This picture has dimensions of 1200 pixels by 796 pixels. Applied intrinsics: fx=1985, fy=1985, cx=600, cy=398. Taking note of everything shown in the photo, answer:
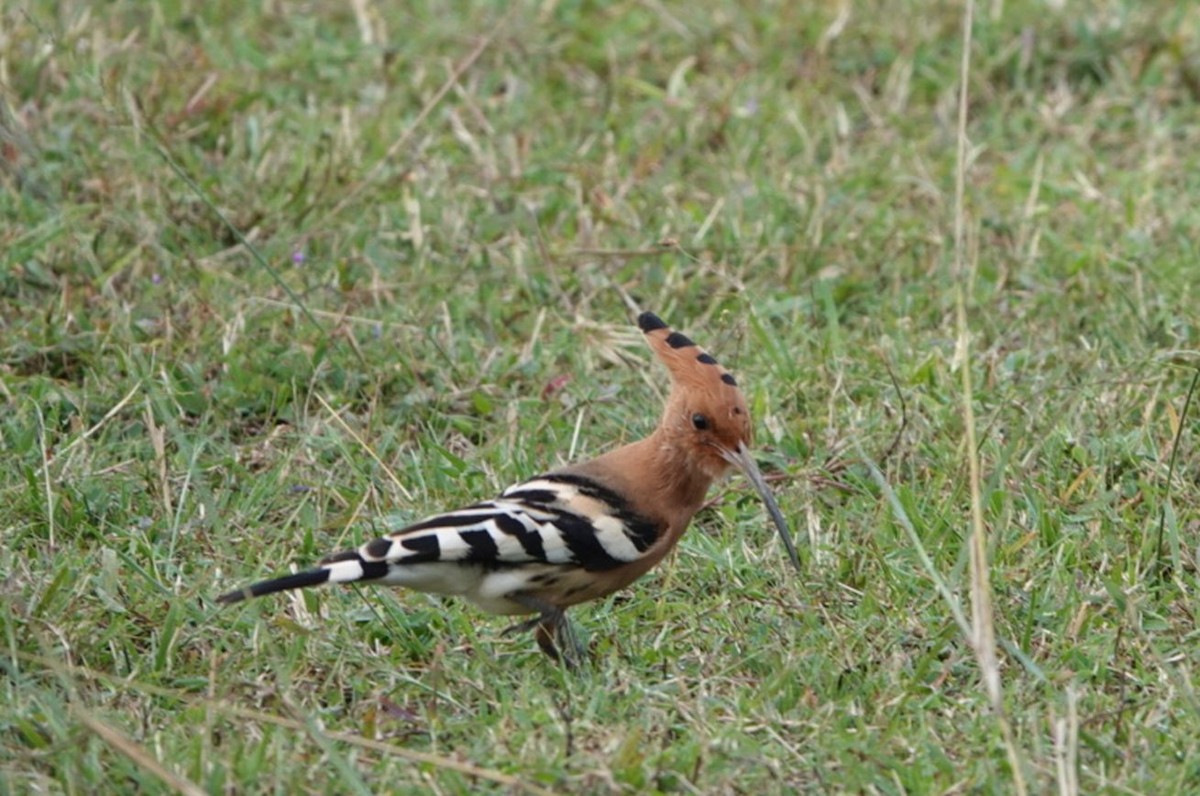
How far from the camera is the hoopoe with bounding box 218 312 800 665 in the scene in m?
3.26

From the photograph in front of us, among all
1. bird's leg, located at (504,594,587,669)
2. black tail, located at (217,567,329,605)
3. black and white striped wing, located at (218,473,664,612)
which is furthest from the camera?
bird's leg, located at (504,594,587,669)

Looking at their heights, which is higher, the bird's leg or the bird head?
the bird head

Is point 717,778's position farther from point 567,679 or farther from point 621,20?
point 621,20

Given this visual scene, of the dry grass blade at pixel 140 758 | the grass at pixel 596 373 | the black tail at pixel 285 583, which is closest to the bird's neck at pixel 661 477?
the grass at pixel 596 373

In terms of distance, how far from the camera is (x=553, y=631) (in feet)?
11.2

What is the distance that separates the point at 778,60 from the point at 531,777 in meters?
3.76

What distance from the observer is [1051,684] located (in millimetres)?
3318

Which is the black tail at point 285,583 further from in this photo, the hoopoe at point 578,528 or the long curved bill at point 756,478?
the long curved bill at point 756,478

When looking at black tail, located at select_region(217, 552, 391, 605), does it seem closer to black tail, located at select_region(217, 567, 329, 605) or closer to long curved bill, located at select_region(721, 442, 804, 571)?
black tail, located at select_region(217, 567, 329, 605)

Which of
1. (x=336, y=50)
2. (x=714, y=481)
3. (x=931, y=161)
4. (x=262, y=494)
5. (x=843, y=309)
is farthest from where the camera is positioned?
(x=336, y=50)

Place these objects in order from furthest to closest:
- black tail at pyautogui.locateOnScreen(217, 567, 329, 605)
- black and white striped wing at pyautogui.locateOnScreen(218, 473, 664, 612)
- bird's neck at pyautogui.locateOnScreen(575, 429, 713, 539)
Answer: bird's neck at pyautogui.locateOnScreen(575, 429, 713, 539) → black and white striped wing at pyautogui.locateOnScreen(218, 473, 664, 612) → black tail at pyautogui.locateOnScreen(217, 567, 329, 605)

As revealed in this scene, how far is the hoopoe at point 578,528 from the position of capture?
128 inches

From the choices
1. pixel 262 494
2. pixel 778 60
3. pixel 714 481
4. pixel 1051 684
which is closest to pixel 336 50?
pixel 778 60

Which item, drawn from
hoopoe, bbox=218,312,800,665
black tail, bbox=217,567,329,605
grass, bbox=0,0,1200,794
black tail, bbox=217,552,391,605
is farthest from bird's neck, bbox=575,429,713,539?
black tail, bbox=217,567,329,605
